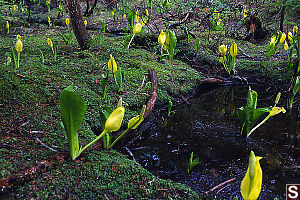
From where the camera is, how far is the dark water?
1.44 meters

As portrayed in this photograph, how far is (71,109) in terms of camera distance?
1078mm

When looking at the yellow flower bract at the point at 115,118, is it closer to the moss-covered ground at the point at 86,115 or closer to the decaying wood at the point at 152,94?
the moss-covered ground at the point at 86,115

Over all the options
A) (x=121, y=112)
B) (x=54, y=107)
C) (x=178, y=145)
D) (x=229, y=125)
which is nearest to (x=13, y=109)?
(x=54, y=107)

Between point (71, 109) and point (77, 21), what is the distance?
7.90ft

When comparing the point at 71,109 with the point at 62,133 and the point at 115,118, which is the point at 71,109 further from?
the point at 62,133

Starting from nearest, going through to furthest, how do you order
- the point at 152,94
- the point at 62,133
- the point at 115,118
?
the point at 115,118 → the point at 62,133 → the point at 152,94

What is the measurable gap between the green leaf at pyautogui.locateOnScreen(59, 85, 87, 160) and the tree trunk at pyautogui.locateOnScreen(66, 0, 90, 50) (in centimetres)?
235

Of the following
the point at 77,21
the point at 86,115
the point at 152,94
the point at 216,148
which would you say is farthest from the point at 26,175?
the point at 77,21

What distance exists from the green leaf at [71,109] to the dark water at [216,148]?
0.67 m

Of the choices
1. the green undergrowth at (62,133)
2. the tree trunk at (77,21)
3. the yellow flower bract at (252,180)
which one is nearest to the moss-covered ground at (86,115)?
the green undergrowth at (62,133)

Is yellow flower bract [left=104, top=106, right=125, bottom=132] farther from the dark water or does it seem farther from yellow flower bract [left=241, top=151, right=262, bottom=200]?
yellow flower bract [left=241, top=151, right=262, bottom=200]

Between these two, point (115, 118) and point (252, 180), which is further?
point (115, 118)

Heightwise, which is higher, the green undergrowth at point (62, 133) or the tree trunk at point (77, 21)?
the tree trunk at point (77, 21)

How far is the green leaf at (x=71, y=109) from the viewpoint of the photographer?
3.38 feet
